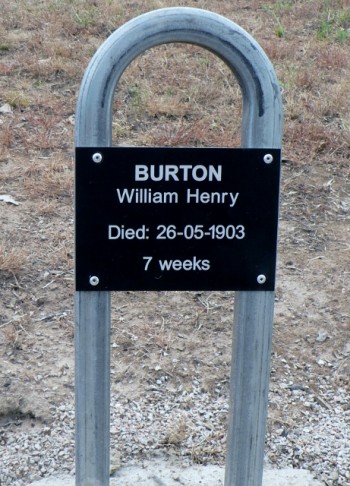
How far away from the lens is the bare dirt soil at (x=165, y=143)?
11.5 feet

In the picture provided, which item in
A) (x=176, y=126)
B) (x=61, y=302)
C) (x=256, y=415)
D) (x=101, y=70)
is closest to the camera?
(x=101, y=70)

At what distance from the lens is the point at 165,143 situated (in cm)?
538

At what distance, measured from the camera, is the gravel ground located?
300 centimetres

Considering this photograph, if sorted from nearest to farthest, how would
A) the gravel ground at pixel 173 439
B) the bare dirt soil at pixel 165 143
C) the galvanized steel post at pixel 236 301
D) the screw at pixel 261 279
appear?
the galvanized steel post at pixel 236 301 → the screw at pixel 261 279 → the gravel ground at pixel 173 439 → the bare dirt soil at pixel 165 143

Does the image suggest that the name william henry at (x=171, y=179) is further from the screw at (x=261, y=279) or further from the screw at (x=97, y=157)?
the screw at (x=261, y=279)

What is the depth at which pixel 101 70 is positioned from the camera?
1936 millimetres

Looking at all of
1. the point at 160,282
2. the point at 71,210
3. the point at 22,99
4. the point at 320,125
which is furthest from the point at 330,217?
the point at 160,282

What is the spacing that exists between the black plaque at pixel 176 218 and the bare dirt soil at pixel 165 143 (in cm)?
122

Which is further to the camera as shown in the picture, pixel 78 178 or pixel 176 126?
pixel 176 126

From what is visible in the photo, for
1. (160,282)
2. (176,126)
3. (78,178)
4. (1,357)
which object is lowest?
(1,357)

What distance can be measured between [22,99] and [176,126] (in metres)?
1.16

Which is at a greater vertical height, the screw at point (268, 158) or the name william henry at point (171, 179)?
the screw at point (268, 158)

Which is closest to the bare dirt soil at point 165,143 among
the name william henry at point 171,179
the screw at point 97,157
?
the name william henry at point 171,179

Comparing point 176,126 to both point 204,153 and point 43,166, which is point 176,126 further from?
point 204,153
